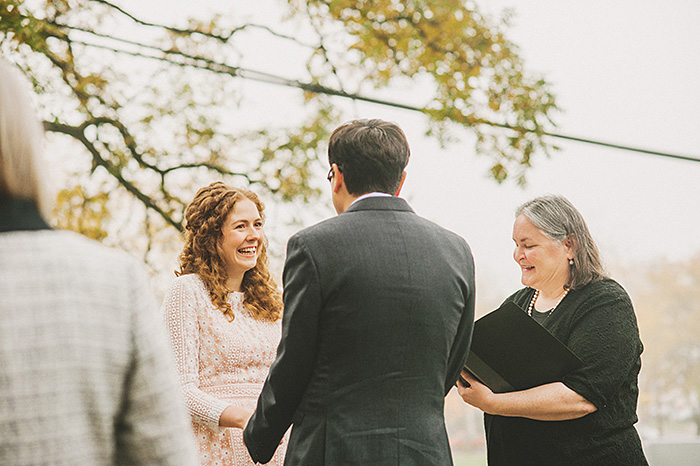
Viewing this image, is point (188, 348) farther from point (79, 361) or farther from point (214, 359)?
point (79, 361)

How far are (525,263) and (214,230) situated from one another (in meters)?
0.96

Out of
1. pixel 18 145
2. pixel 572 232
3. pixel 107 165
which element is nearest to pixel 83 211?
pixel 107 165

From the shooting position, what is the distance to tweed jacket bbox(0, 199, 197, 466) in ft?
3.05

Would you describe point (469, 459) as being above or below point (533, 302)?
below

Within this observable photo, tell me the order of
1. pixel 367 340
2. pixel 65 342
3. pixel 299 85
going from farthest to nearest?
pixel 299 85 < pixel 367 340 < pixel 65 342

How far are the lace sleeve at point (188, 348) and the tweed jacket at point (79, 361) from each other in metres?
0.91

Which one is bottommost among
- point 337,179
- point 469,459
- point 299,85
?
point 469,459

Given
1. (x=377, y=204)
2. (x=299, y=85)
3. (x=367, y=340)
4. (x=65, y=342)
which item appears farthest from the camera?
(x=299, y=85)

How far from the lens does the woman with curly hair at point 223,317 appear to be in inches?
78.4

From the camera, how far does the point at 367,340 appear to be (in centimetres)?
141

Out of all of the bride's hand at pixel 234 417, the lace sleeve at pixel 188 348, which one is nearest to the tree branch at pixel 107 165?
the lace sleeve at pixel 188 348

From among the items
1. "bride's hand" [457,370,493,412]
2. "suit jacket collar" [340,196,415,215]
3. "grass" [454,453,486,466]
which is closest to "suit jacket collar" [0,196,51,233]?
"suit jacket collar" [340,196,415,215]

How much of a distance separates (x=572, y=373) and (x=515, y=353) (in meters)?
0.17

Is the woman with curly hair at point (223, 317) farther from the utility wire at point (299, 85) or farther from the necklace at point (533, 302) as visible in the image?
the utility wire at point (299, 85)
